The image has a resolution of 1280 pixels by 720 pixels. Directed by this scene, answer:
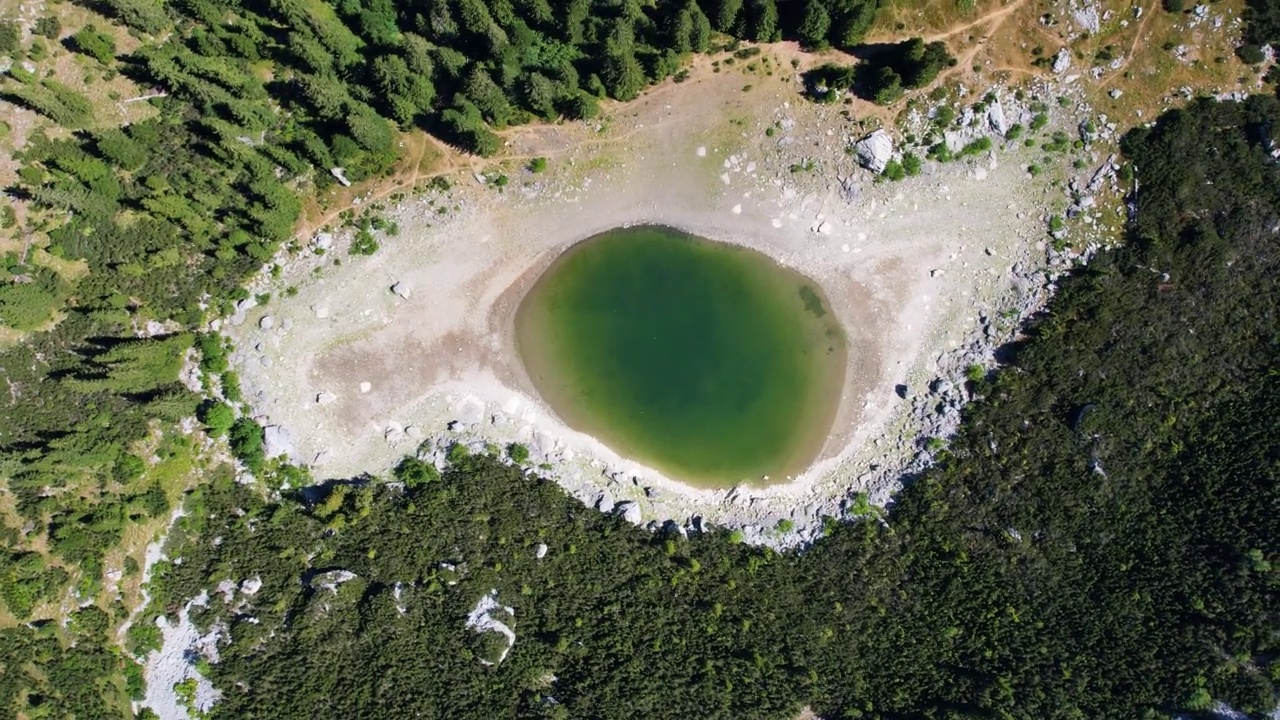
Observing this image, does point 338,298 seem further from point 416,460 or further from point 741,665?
point 741,665

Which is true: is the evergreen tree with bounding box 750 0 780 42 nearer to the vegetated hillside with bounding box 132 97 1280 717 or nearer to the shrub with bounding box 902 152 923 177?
the shrub with bounding box 902 152 923 177

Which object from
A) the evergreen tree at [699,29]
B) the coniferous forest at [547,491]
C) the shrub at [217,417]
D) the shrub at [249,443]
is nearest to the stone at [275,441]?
the shrub at [249,443]

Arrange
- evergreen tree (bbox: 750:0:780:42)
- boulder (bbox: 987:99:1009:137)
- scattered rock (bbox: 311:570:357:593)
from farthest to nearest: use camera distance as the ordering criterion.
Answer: boulder (bbox: 987:99:1009:137) → scattered rock (bbox: 311:570:357:593) → evergreen tree (bbox: 750:0:780:42)

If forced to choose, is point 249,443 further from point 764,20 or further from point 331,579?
point 764,20

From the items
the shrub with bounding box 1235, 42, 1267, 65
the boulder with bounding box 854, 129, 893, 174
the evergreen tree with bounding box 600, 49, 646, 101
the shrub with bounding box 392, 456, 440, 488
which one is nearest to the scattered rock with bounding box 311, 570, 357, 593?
the shrub with bounding box 392, 456, 440, 488

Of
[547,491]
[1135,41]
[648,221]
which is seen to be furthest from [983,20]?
[547,491]

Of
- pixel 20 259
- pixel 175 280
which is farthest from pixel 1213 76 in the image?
pixel 20 259
